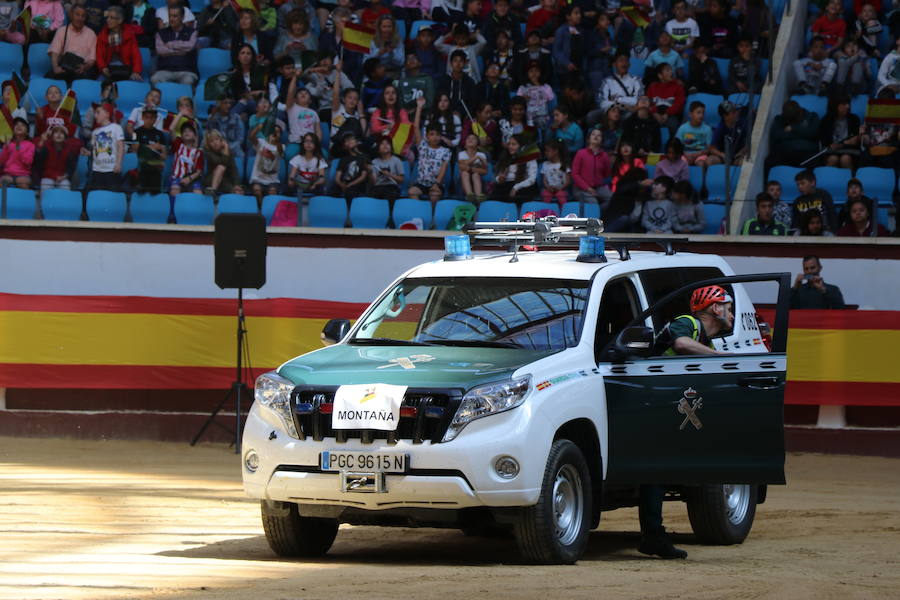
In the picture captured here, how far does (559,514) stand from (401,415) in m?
1.20

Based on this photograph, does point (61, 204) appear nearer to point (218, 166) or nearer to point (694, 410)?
point (218, 166)

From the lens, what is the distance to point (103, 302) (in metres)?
17.2

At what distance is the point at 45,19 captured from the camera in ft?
75.4

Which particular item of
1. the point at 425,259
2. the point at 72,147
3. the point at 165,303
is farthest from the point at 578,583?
the point at 72,147

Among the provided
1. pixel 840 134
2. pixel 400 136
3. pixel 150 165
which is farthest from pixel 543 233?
pixel 840 134

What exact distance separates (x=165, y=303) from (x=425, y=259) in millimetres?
3642

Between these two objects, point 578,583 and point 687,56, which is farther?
point 687,56

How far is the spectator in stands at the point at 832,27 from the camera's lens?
22.0 metres

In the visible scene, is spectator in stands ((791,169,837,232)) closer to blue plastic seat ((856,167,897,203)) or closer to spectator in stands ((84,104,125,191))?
blue plastic seat ((856,167,897,203))

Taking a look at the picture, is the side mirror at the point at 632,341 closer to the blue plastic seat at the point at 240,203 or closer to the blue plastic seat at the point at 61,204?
the blue plastic seat at the point at 240,203

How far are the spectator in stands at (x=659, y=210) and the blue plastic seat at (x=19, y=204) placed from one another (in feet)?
25.8

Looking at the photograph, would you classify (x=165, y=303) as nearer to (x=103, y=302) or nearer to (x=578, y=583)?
(x=103, y=302)

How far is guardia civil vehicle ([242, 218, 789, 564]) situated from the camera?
886 cm

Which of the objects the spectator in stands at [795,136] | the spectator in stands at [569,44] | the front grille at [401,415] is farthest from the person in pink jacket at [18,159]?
the front grille at [401,415]
